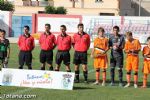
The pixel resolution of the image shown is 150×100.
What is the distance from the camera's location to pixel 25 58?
1734cm

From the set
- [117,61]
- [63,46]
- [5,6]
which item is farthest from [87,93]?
[5,6]

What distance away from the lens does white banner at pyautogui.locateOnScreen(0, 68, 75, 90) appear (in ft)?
49.5

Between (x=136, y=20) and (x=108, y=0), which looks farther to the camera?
(x=108, y=0)

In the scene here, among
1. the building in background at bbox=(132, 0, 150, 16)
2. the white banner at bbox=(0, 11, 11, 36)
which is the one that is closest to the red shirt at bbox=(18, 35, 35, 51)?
the white banner at bbox=(0, 11, 11, 36)

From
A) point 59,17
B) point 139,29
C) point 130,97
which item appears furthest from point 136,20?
point 130,97

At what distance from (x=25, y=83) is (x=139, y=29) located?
29681 millimetres

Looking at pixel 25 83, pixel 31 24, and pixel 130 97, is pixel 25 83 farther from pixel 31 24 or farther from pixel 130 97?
pixel 31 24

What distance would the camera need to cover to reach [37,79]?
15.3 m

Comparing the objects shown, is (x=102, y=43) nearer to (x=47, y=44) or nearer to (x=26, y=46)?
(x=47, y=44)

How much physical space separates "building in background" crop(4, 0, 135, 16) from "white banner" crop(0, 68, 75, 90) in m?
59.0

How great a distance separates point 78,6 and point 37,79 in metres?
62.0

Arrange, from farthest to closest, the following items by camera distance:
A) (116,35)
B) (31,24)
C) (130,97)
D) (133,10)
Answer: (133,10) → (31,24) → (116,35) → (130,97)

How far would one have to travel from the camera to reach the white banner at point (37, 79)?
15094 mm

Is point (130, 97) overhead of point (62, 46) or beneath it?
beneath
